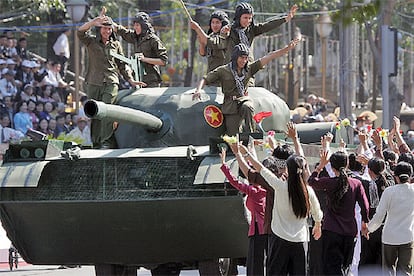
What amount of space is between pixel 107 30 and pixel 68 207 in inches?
106

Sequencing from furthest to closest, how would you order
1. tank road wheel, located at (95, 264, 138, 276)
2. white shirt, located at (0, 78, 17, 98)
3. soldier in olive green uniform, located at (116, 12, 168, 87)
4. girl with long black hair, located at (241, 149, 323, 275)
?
white shirt, located at (0, 78, 17, 98)
soldier in olive green uniform, located at (116, 12, 168, 87)
tank road wheel, located at (95, 264, 138, 276)
girl with long black hair, located at (241, 149, 323, 275)

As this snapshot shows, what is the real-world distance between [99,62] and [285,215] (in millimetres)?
4279

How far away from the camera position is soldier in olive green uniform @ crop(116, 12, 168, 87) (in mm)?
15384

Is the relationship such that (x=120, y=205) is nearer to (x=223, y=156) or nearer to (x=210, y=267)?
(x=210, y=267)

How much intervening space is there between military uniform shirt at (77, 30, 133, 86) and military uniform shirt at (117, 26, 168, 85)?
0.53m

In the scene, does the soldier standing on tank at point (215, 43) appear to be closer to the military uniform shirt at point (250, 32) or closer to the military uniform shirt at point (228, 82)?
the military uniform shirt at point (250, 32)

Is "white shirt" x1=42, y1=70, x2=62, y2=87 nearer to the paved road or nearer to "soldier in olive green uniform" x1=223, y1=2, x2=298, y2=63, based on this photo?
the paved road

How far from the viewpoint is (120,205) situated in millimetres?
12805

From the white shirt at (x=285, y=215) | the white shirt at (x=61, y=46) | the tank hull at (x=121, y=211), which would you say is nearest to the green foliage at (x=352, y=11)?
the white shirt at (x=285, y=215)

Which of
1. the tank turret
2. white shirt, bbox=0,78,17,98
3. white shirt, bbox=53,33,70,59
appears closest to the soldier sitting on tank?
the tank turret

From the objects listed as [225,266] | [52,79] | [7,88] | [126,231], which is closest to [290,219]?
[126,231]

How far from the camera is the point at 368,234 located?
13.0m

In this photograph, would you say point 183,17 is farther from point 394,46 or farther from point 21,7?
point 394,46

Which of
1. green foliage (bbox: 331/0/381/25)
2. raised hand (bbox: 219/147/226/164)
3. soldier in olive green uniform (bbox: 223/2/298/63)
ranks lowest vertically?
raised hand (bbox: 219/147/226/164)
